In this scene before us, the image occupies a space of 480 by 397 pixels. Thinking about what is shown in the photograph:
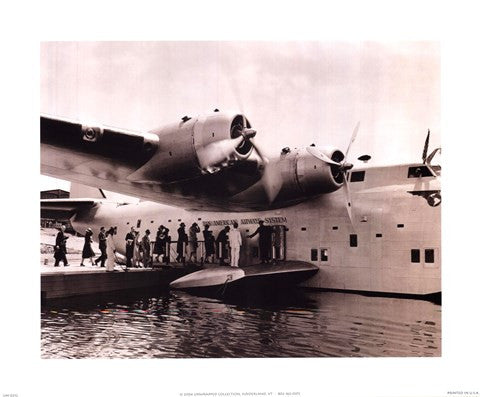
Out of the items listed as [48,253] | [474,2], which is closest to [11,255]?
[48,253]

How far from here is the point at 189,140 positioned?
4.51m

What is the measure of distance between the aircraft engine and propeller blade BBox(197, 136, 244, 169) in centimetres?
119

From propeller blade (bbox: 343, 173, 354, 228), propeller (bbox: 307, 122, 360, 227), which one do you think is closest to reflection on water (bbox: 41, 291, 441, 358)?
propeller blade (bbox: 343, 173, 354, 228)

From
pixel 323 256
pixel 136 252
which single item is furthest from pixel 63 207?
pixel 323 256

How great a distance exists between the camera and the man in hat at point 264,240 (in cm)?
537

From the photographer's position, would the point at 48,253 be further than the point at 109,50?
Yes

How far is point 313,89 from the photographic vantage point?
14.3 feet

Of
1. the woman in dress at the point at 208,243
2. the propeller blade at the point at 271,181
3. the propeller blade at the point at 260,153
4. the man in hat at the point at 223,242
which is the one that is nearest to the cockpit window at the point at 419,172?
the propeller blade at the point at 271,181

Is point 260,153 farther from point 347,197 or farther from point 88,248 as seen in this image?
point 88,248

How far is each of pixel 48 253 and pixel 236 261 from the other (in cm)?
217

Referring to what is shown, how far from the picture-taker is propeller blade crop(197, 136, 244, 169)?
4.50 metres

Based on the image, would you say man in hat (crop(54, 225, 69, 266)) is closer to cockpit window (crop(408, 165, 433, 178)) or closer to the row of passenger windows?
the row of passenger windows
